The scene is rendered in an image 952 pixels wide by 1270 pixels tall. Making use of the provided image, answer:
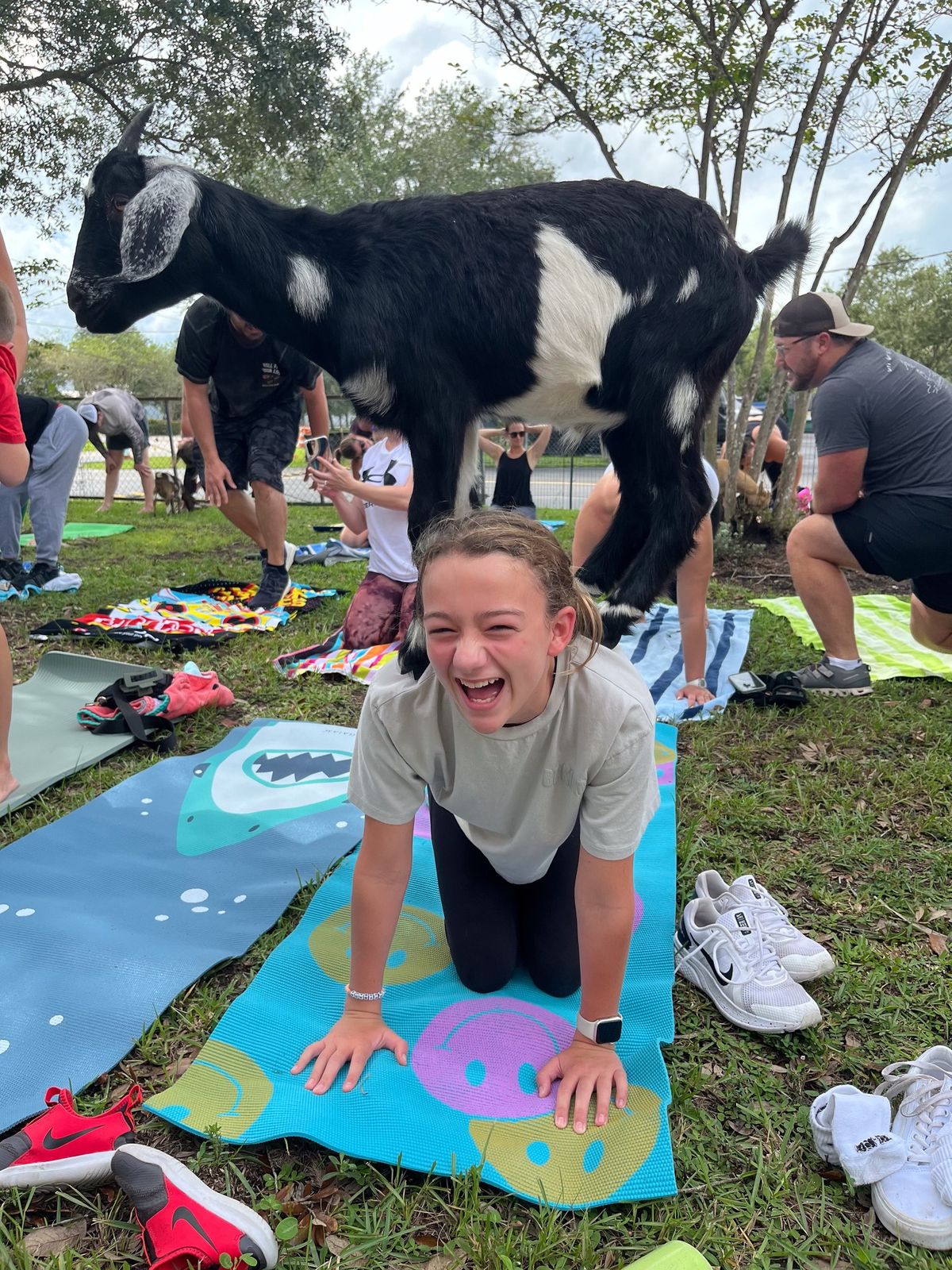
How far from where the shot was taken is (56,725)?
11.4ft

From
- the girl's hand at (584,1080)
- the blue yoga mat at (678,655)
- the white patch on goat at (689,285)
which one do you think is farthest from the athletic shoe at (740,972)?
the blue yoga mat at (678,655)

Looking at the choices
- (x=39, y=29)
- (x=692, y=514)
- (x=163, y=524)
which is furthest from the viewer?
(x=163, y=524)

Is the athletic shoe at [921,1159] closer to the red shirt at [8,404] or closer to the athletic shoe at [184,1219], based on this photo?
the athletic shoe at [184,1219]

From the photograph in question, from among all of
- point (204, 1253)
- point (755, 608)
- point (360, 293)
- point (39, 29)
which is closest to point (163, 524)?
point (39, 29)

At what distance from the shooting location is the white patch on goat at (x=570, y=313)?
5.64 ft

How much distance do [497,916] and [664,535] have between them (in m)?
1.01

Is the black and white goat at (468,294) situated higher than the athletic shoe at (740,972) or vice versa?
the black and white goat at (468,294)

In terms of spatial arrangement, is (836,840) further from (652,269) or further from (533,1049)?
(652,269)

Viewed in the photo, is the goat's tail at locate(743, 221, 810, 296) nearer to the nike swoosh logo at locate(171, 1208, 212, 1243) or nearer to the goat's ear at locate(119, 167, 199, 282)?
the goat's ear at locate(119, 167, 199, 282)

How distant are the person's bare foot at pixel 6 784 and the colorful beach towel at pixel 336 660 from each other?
152 centimetres

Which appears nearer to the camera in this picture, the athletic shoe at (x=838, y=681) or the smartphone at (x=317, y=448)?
the athletic shoe at (x=838, y=681)

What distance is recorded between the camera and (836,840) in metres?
2.65

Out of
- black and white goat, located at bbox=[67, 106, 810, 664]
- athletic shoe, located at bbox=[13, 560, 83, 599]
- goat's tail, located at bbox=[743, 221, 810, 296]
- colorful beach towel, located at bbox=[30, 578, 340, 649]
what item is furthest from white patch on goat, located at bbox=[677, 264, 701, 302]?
athletic shoe, located at bbox=[13, 560, 83, 599]

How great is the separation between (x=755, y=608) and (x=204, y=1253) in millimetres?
5022
